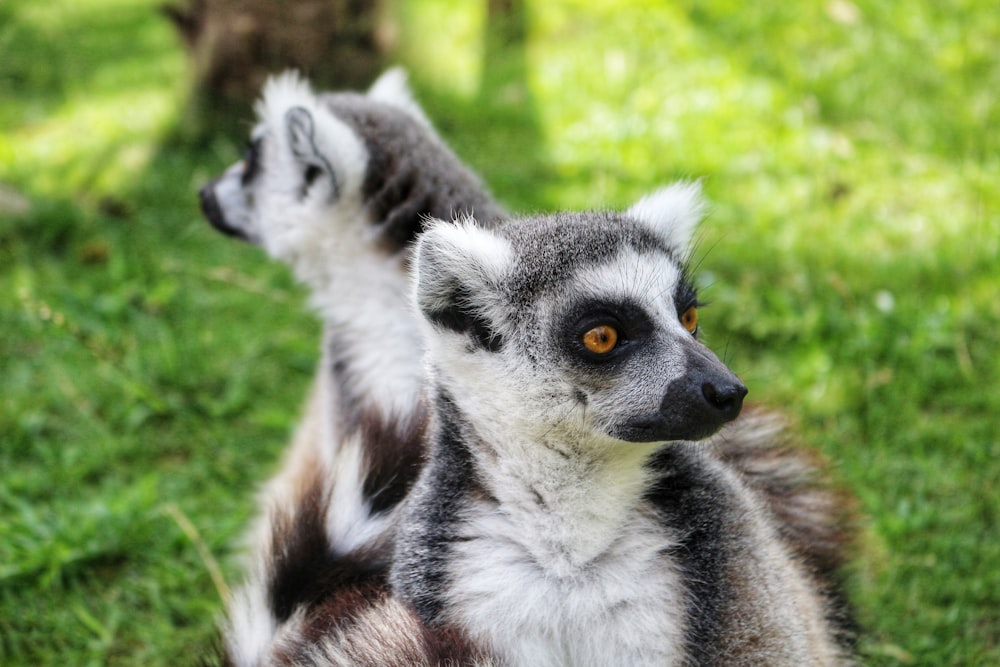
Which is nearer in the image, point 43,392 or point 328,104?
point 328,104

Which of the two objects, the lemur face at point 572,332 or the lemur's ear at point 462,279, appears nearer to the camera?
the lemur face at point 572,332

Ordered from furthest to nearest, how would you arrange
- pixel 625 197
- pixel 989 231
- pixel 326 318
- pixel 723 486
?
1. pixel 625 197
2. pixel 989 231
3. pixel 326 318
4. pixel 723 486

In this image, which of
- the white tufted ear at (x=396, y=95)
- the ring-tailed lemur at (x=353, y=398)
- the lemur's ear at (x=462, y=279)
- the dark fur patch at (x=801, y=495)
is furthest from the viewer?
the white tufted ear at (x=396, y=95)

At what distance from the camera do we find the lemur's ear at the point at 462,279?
2.24 meters

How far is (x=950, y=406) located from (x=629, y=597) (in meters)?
2.36

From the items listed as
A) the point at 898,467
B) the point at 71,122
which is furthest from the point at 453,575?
the point at 71,122

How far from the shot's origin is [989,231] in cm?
458

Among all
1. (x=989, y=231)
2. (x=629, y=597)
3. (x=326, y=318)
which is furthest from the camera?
(x=989, y=231)

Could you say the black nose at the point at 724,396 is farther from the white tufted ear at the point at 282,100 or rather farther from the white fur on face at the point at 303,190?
the white tufted ear at the point at 282,100

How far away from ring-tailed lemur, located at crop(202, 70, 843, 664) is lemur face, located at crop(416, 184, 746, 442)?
42cm

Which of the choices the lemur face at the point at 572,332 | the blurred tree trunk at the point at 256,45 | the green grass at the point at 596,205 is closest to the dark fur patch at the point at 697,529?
the lemur face at the point at 572,332

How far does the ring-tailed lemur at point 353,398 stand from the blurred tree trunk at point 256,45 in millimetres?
2285

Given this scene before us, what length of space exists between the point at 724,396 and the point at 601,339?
0.31 metres

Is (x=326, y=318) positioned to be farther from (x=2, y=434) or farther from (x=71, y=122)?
(x=71, y=122)
